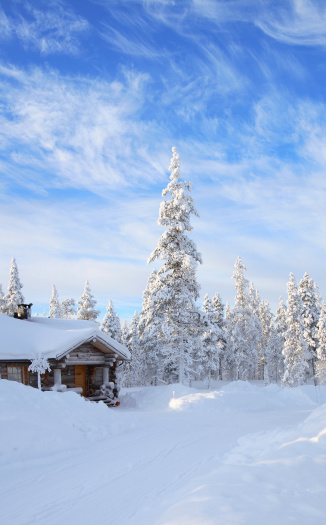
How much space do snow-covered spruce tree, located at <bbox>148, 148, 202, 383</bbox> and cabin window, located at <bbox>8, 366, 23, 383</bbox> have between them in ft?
32.0

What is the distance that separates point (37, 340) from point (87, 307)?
2433cm

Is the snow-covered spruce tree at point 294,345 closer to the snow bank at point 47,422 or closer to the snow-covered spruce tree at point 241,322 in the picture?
the snow-covered spruce tree at point 241,322

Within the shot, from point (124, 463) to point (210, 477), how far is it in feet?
9.55

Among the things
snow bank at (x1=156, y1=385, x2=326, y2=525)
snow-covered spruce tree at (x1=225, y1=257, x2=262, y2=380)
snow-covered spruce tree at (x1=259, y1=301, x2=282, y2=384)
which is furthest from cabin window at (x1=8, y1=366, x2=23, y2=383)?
snow-covered spruce tree at (x1=259, y1=301, x2=282, y2=384)

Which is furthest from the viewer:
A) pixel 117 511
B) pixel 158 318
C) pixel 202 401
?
pixel 158 318

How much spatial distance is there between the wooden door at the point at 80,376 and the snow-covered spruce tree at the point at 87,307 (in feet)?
69.8

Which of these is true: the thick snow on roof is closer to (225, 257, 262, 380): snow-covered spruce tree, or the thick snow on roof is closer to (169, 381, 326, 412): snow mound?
(169, 381, 326, 412): snow mound

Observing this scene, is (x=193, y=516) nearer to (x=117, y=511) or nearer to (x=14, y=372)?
(x=117, y=511)

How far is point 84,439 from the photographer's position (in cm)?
1018

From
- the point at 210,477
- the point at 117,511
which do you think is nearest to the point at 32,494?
the point at 117,511

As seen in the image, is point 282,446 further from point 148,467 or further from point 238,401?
point 238,401

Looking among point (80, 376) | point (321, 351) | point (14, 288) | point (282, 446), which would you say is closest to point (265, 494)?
point (282, 446)

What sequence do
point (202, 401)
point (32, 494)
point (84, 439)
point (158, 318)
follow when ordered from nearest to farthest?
point (32, 494)
point (84, 439)
point (202, 401)
point (158, 318)

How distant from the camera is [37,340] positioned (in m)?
20.0
